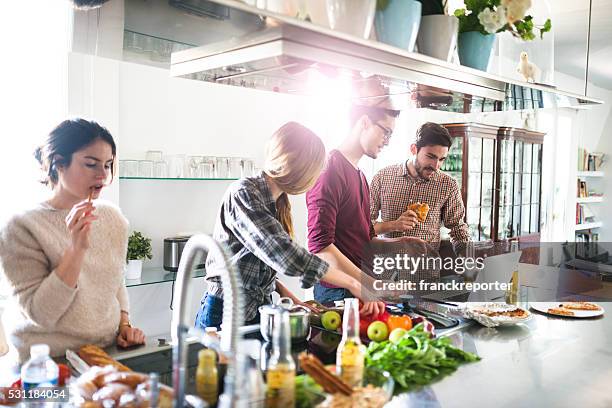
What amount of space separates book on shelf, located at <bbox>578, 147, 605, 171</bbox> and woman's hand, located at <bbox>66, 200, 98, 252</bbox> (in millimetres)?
5747

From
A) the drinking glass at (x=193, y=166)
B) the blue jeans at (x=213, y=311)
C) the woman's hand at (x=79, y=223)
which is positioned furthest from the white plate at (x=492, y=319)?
the drinking glass at (x=193, y=166)

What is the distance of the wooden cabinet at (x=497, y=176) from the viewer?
557cm

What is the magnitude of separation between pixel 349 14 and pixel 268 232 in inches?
28.0

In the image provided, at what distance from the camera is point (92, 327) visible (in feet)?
5.29

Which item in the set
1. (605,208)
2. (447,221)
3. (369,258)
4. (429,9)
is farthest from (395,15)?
(605,208)

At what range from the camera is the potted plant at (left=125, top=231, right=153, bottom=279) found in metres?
3.31

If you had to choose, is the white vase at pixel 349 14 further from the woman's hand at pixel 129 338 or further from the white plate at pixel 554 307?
the white plate at pixel 554 307

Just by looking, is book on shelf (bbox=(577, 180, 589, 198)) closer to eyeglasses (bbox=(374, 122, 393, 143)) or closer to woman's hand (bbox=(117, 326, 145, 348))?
eyeglasses (bbox=(374, 122, 393, 143))

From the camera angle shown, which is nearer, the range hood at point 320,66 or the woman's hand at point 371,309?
the range hood at point 320,66

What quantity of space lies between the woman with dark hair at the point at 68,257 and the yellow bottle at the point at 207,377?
0.56m

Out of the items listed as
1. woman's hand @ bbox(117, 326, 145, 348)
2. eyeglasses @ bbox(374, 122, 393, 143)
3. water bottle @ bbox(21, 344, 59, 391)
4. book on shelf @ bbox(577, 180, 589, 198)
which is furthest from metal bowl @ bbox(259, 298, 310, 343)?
book on shelf @ bbox(577, 180, 589, 198)

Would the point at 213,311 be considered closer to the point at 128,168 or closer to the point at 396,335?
the point at 396,335

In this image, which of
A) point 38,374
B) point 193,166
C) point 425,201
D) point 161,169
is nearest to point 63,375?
point 38,374
